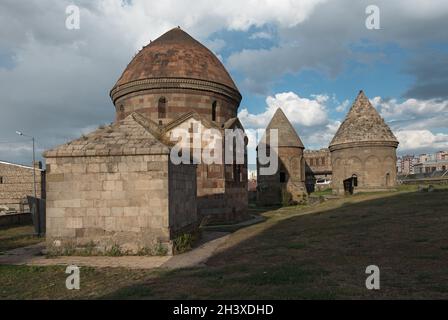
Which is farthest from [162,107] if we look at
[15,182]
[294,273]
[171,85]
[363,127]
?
[15,182]

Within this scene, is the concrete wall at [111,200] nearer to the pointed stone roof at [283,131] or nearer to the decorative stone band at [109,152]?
the decorative stone band at [109,152]

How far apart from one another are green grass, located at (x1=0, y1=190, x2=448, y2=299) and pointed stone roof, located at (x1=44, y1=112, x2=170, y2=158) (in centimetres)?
340

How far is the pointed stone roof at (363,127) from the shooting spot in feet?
105

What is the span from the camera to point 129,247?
10.5 meters

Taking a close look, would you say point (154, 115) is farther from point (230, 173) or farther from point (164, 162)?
point (164, 162)

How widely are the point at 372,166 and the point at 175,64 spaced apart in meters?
19.7

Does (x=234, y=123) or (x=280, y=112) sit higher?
(x=280, y=112)

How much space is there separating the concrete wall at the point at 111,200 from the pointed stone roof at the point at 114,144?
0.17 metres

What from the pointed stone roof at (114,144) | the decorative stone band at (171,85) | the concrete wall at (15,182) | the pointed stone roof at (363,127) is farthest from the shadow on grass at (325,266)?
the concrete wall at (15,182)

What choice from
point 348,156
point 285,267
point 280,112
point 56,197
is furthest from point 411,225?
point 280,112

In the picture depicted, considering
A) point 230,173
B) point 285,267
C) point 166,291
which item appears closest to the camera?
point 166,291

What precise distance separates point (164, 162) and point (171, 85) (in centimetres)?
1092

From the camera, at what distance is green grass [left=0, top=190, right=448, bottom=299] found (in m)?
5.98

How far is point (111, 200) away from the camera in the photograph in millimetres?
10711
